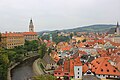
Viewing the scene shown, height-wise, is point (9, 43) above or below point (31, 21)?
below

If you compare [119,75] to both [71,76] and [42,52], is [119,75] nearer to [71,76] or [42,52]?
[71,76]

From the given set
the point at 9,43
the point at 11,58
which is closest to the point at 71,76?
the point at 11,58

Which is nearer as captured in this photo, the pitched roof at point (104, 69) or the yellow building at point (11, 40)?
the pitched roof at point (104, 69)

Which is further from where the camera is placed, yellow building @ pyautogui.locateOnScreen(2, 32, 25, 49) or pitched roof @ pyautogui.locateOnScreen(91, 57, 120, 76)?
yellow building @ pyautogui.locateOnScreen(2, 32, 25, 49)

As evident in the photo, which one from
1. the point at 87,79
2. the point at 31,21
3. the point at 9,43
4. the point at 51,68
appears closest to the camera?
the point at 87,79

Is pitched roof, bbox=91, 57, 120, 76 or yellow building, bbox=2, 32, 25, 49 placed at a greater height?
yellow building, bbox=2, 32, 25, 49

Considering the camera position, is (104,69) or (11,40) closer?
(104,69)

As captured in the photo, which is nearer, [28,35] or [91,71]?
[91,71]

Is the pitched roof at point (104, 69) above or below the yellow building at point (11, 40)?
below

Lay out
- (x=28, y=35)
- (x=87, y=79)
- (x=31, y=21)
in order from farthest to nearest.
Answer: (x=31, y=21) < (x=28, y=35) < (x=87, y=79)

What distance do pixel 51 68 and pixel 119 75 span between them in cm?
1441

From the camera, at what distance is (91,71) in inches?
1246

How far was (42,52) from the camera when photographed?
57.1 meters

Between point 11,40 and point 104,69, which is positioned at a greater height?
point 11,40
